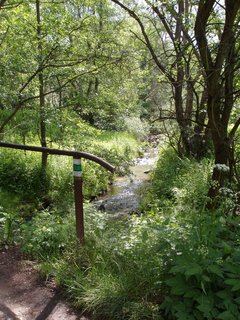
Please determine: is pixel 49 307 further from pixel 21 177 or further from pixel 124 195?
pixel 124 195

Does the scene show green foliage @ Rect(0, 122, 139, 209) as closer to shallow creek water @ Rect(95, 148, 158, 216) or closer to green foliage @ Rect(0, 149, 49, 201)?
green foliage @ Rect(0, 149, 49, 201)

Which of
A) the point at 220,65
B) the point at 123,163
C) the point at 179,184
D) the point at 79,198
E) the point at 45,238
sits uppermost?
the point at 220,65

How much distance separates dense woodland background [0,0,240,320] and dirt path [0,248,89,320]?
0.13 meters

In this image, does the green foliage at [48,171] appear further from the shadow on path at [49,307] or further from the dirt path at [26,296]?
the shadow on path at [49,307]

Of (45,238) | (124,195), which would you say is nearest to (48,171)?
(124,195)

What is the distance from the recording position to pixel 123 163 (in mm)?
7875

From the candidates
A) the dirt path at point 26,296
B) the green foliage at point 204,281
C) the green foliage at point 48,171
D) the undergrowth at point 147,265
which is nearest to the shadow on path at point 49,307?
the dirt path at point 26,296

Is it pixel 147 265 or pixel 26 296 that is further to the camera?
pixel 26 296

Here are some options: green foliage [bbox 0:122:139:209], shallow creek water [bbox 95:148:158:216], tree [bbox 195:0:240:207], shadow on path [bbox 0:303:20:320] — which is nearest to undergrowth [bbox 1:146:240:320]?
shadow on path [bbox 0:303:20:320]

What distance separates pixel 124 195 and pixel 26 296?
24.5 ft

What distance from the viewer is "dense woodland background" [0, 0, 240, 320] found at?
2.46 meters

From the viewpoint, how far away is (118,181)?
12180mm

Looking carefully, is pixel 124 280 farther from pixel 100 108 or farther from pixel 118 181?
pixel 118 181

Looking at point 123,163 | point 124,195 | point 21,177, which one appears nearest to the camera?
point 123,163
